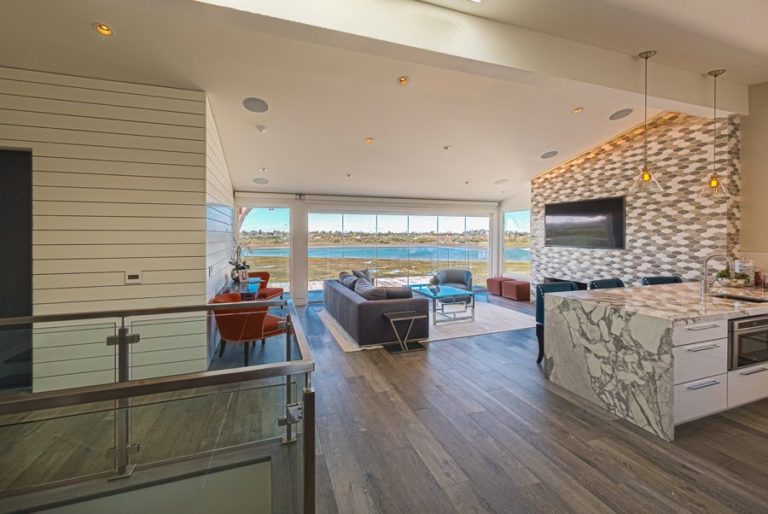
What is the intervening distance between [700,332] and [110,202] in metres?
5.27

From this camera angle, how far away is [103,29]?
2.59 meters

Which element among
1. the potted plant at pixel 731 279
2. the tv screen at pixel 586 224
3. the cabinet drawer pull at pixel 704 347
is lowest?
the cabinet drawer pull at pixel 704 347

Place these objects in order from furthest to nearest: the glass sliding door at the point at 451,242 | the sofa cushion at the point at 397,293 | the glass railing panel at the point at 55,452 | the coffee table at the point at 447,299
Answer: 1. the glass sliding door at the point at 451,242
2. the coffee table at the point at 447,299
3. the sofa cushion at the point at 397,293
4. the glass railing panel at the point at 55,452

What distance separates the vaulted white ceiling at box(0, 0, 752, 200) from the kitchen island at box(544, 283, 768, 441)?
2.13m

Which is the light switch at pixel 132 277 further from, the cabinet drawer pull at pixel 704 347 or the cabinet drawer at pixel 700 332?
the cabinet drawer pull at pixel 704 347

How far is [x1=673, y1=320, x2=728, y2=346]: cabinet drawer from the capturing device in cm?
246

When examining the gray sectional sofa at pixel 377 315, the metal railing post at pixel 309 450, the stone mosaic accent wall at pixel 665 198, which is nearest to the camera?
the metal railing post at pixel 309 450

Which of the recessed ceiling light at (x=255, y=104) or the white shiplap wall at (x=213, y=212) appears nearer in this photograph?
the white shiplap wall at (x=213, y=212)

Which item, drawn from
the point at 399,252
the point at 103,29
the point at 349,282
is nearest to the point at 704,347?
the point at 349,282

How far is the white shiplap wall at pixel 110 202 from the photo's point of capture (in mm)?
2986

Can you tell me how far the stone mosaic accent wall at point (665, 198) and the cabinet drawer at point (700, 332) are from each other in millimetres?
2634

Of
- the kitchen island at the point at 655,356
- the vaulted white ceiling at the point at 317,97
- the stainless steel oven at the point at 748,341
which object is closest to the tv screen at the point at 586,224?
the vaulted white ceiling at the point at 317,97

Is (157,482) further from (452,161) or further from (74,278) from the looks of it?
(452,161)

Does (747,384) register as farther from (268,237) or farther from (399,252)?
(268,237)
